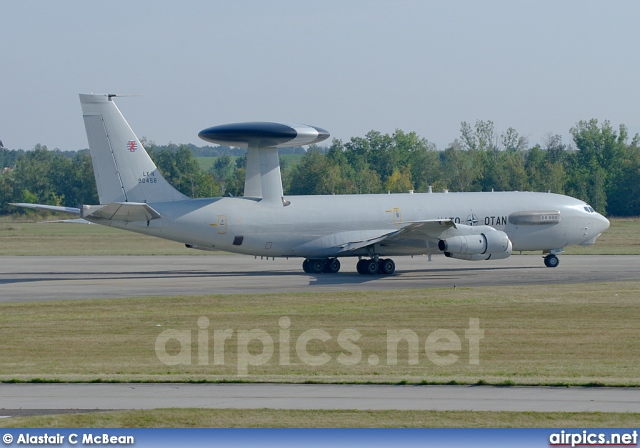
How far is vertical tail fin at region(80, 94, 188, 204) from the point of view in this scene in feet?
140

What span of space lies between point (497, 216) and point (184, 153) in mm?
98684

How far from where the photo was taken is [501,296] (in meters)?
36.8

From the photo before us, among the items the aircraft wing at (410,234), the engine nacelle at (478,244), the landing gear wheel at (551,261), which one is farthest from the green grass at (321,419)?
the landing gear wheel at (551,261)

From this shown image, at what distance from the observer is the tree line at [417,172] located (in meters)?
114

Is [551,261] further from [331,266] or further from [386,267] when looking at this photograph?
[331,266]

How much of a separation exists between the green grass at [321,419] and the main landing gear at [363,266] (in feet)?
104

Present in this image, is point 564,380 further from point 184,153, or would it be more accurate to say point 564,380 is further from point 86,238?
point 184,153

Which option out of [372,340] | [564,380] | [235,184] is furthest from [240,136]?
[235,184]

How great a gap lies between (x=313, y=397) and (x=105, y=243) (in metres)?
64.4

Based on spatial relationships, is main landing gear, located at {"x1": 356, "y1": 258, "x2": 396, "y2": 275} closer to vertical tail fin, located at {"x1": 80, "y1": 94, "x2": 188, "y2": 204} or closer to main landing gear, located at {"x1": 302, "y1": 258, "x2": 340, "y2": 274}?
main landing gear, located at {"x1": 302, "y1": 258, "x2": 340, "y2": 274}

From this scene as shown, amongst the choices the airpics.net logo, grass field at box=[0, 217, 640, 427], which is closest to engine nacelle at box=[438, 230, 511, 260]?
grass field at box=[0, 217, 640, 427]

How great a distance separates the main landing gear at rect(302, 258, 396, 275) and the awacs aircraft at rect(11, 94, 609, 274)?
0.05 m

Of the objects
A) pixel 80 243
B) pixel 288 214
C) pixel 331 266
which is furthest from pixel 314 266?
pixel 80 243

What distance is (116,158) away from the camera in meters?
43.1
